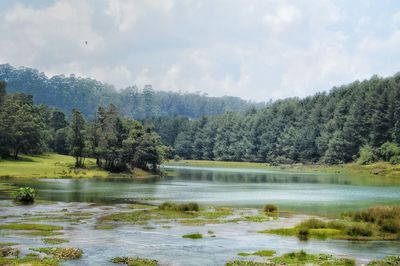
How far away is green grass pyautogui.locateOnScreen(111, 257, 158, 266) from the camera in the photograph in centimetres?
3878

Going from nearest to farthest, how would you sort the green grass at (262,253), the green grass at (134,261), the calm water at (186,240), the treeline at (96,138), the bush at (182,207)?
the green grass at (134,261) < the green grass at (262,253) < the calm water at (186,240) < the bush at (182,207) < the treeline at (96,138)

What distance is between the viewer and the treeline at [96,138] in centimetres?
15425

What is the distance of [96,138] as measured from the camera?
156 meters

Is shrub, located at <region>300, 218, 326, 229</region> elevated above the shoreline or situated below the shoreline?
below

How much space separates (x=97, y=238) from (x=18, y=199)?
3399 cm

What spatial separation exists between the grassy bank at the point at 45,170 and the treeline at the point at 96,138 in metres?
3.36

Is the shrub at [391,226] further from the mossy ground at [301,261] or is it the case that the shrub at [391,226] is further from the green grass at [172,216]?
the green grass at [172,216]

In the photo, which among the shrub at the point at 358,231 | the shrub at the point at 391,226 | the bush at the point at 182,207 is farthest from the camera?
the bush at the point at 182,207

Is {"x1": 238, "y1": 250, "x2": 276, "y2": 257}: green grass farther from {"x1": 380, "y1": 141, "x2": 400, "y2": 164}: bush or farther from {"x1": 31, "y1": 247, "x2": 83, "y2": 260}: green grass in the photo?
{"x1": 380, "y1": 141, "x2": 400, "y2": 164}: bush

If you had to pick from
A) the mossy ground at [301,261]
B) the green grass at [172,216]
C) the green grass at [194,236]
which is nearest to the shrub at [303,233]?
the green grass at [194,236]

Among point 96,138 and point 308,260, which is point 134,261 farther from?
point 96,138

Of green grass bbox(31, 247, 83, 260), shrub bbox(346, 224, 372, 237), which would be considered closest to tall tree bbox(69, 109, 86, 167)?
shrub bbox(346, 224, 372, 237)

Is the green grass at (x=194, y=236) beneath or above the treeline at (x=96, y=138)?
beneath

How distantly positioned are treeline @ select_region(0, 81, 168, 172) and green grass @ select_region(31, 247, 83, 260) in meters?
109
